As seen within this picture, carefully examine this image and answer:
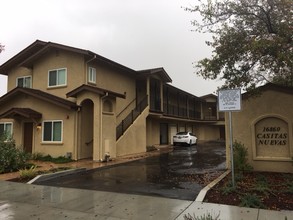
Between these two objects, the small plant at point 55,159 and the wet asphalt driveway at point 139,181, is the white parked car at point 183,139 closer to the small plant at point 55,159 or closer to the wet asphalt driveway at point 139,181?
the small plant at point 55,159

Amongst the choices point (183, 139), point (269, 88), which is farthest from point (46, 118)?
point (183, 139)

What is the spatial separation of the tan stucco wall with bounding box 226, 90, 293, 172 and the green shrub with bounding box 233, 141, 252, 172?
34 centimetres

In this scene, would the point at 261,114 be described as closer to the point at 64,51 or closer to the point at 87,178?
the point at 87,178

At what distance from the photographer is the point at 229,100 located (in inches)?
329

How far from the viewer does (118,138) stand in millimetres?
18500

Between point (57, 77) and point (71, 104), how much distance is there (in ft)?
11.5

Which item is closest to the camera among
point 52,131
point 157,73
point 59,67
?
point 52,131

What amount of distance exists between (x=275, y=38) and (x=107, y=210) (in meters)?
7.56

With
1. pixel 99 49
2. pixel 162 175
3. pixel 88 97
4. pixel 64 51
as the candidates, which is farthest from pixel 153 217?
pixel 99 49

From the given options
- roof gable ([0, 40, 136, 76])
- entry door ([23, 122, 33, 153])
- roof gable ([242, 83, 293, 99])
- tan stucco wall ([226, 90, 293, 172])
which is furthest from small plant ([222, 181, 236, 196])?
entry door ([23, 122, 33, 153])

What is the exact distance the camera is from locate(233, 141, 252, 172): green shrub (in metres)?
10.7

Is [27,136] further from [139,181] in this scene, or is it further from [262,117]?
[262,117]

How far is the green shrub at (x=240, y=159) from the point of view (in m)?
10.7

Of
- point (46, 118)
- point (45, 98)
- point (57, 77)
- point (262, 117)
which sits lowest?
point (262, 117)
